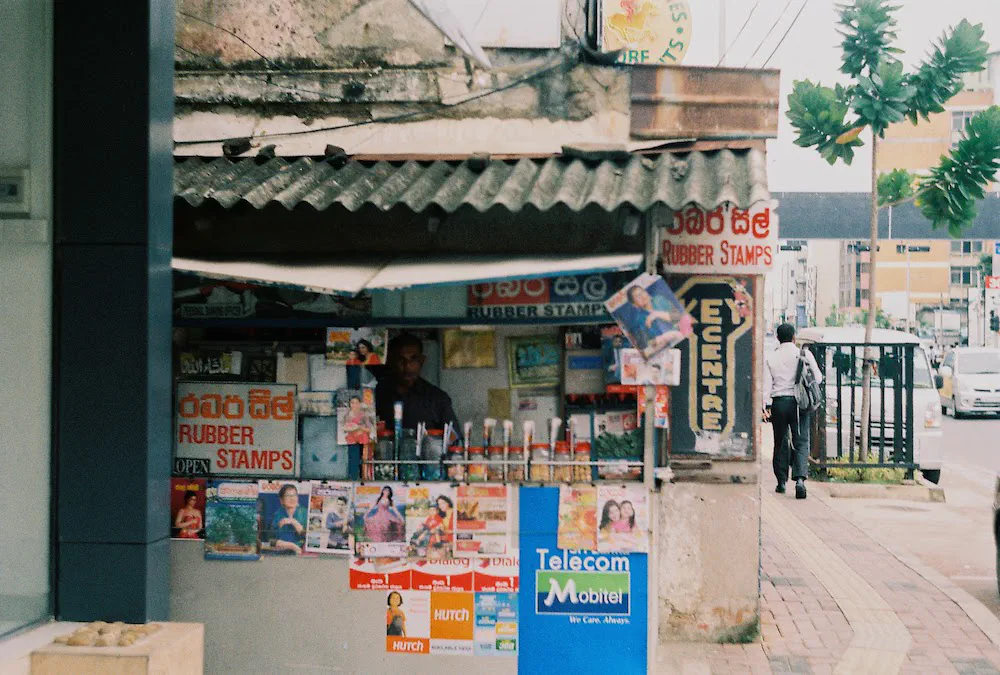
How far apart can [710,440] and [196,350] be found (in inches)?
131

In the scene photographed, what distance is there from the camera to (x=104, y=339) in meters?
5.09

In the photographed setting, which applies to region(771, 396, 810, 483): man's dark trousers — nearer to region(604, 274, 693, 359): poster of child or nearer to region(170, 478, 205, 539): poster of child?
region(604, 274, 693, 359): poster of child

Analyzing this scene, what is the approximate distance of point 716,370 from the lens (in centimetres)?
729

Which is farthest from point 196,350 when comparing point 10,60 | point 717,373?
point 717,373

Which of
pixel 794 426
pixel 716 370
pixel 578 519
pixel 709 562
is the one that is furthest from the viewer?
pixel 794 426

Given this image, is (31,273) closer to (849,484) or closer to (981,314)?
(849,484)

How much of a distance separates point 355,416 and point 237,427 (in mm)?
750

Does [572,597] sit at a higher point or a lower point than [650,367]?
lower

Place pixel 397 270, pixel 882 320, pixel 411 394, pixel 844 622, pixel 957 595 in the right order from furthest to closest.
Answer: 1. pixel 882 320
2. pixel 957 595
3. pixel 844 622
4. pixel 411 394
5. pixel 397 270

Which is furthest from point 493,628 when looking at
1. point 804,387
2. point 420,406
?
point 804,387

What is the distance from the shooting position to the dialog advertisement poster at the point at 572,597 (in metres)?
6.42

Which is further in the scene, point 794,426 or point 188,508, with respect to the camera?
point 794,426

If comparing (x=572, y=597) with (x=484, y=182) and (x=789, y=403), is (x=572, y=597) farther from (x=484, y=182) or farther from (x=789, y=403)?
(x=789, y=403)

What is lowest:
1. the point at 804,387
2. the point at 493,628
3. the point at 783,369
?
the point at 493,628
